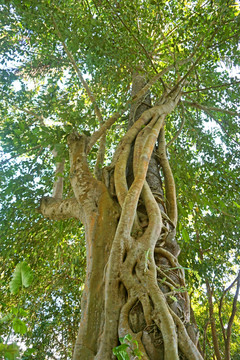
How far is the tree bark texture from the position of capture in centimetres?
142

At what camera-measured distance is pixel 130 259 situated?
1690 mm

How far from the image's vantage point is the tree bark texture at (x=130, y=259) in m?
1.42

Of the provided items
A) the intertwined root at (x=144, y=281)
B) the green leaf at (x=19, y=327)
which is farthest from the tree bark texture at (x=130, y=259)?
the green leaf at (x=19, y=327)

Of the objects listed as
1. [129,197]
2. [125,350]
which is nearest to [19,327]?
[125,350]

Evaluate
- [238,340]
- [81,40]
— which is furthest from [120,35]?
[238,340]

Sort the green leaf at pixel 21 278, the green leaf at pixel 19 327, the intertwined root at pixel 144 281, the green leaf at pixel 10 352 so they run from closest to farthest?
the green leaf at pixel 10 352
the green leaf at pixel 19 327
the green leaf at pixel 21 278
the intertwined root at pixel 144 281

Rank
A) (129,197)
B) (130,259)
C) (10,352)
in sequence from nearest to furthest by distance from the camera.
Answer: (10,352) → (130,259) → (129,197)

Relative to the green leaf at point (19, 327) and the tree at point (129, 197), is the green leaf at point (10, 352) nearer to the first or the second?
the green leaf at point (19, 327)

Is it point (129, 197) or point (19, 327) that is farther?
point (129, 197)

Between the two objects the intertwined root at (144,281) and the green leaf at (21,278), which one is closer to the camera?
the green leaf at (21,278)

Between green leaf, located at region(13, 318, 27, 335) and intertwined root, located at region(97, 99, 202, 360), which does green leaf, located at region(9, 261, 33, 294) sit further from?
intertwined root, located at region(97, 99, 202, 360)

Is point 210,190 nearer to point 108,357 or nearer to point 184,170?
point 184,170

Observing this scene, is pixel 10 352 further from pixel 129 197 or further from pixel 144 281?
pixel 129 197

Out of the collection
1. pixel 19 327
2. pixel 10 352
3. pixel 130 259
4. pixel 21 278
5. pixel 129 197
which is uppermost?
pixel 129 197
